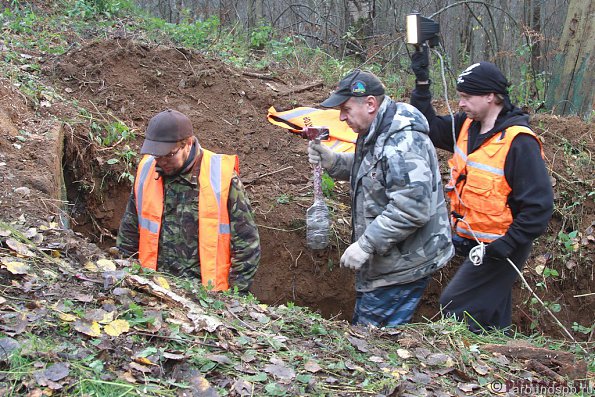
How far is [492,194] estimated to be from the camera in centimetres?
441

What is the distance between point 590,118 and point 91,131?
626 centimetres

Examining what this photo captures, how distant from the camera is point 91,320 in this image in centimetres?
284

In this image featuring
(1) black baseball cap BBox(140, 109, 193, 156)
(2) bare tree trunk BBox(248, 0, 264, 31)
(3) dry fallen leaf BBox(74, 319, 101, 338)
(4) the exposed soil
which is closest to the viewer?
(3) dry fallen leaf BBox(74, 319, 101, 338)

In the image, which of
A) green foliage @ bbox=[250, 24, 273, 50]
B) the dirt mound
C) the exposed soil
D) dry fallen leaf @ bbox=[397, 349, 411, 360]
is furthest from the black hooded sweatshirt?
green foliage @ bbox=[250, 24, 273, 50]

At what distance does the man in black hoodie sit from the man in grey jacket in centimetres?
38

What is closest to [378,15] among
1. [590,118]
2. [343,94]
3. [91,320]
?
[590,118]

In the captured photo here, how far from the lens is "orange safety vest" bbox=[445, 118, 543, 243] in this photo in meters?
4.35

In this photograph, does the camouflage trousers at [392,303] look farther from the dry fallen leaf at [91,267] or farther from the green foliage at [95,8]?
the green foliage at [95,8]

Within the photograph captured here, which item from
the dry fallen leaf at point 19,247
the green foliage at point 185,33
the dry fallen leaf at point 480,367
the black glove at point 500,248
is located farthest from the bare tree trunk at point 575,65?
the dry fallen leaf at point 19,247

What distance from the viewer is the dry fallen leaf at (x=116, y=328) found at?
109 inches

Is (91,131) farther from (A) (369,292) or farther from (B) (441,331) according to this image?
(B) (441,331)

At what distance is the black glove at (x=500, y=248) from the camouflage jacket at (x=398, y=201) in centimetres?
30

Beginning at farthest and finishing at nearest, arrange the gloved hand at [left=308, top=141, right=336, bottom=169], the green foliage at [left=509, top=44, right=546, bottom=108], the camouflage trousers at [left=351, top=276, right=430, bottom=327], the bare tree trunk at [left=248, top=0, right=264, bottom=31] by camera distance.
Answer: the bare tree trunk at [left=248, top=0, right=264, bottom=31] < the green foliage at [left=509, top=44, right=546, bottom=108] < the gloved hand at [left=308, top=141, right=336, bottom=169] < the camouflage trousers at [left=351, top=276, right=430, bottom=327]

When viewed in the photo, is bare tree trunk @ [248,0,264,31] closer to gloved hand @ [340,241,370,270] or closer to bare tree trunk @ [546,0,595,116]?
bare tree trunk @ [546,0,595,116]
